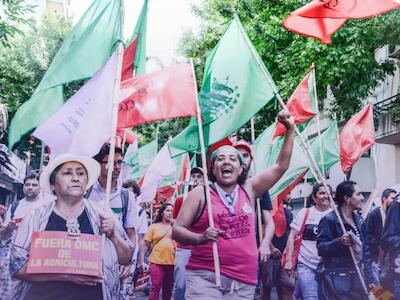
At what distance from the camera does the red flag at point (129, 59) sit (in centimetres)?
746

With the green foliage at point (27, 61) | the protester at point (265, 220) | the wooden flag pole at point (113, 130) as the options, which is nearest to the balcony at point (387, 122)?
the green foliage at point (27, 61)

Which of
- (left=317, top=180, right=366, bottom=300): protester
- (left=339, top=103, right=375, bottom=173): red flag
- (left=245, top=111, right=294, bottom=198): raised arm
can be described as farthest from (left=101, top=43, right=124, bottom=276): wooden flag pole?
(left=339, top=103, right=375, bottom=173): red flag

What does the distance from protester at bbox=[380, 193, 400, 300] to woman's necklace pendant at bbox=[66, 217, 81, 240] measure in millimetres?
2960

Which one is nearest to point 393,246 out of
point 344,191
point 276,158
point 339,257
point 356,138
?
point 339,257

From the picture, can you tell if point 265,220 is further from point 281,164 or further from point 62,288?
point 62,288

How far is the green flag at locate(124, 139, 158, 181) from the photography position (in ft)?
42.4

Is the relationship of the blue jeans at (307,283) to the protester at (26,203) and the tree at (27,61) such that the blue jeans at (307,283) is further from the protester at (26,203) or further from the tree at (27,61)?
the tree at (27,61)

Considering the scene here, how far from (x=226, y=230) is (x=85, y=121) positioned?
1.61m

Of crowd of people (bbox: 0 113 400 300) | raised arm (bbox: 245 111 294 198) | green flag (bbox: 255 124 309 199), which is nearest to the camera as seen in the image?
crowd of people (bbox: 0 113 400 300)

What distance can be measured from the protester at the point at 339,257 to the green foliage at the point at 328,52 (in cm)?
1067

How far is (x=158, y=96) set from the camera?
650 cm

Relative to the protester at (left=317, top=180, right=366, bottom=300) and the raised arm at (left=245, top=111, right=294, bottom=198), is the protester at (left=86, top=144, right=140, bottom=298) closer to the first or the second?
the raised arm at (left=245, top=111, right=294, bottom=198)

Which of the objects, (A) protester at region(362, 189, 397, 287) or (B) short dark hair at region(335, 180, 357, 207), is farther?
(A) protester at region(362, 189, 397, 287)

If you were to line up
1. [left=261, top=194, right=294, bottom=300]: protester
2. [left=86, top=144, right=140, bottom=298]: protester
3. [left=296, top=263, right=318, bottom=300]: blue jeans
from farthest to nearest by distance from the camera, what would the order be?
[left=261, top=194, right=294, bottom=300]: protester < [left=296, top=263, right=318, bottom=300]: blue jeans < [left=86, top=144, right=140, bottom=298]: protester
